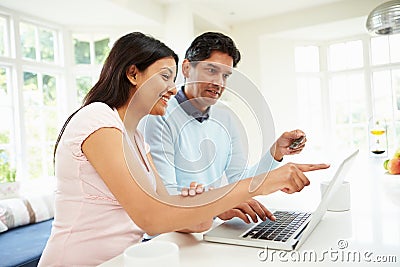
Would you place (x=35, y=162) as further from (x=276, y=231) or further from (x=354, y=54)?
(x=354, y=54)

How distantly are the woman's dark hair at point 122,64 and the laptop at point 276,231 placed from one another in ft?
1.43

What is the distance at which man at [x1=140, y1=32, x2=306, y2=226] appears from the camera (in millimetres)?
1216

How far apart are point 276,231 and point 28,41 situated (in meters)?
3.49

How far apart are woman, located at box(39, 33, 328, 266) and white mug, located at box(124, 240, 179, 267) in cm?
20

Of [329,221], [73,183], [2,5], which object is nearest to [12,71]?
[2,5]

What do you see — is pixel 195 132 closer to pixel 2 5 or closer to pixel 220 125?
pixel 220 125

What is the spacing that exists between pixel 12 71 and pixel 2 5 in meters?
0.58

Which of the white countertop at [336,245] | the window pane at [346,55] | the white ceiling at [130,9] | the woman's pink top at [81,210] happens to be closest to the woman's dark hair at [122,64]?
the woman's pink top at [81,210]

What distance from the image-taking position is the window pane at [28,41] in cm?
350

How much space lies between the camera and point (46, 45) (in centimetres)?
380

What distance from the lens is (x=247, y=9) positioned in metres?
4.37

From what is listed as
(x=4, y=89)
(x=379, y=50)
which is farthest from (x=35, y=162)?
(x=379, y=50)

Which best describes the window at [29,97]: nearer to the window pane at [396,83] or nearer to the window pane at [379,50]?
the window pane at [379,50]

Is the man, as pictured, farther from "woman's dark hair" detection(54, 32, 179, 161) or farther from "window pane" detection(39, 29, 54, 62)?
"window pane" detection(39, 29, 54, 62)
